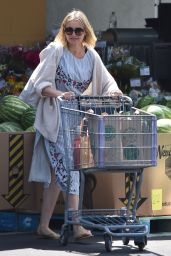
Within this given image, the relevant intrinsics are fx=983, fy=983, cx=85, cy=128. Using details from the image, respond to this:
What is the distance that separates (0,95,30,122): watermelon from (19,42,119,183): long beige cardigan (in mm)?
651

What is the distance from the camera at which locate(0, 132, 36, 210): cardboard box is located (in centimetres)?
827

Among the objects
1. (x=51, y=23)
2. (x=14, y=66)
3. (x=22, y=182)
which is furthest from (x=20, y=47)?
(x=22, y=182)

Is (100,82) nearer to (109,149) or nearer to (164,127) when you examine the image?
(164,127)

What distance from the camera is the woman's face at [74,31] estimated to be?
7801mm

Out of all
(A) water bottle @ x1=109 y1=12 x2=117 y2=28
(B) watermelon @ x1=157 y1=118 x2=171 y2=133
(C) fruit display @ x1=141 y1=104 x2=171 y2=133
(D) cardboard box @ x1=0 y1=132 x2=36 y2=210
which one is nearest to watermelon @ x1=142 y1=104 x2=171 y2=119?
(C) fruit display @ x1=141 y1=104 x2=171 y2=133

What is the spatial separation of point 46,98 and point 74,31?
1.92ft

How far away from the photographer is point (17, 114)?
28.7 ft

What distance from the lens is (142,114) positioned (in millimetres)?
7539

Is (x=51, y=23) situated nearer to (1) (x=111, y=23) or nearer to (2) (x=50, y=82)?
(1) (x=111, y=23)

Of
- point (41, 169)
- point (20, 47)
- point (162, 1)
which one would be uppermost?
point (162, 1)

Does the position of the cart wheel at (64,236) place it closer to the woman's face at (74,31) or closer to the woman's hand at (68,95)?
the woman's hand at (68,95)

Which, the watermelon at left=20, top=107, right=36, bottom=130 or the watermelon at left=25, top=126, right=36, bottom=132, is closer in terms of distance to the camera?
the watermelon at left=25, top=126, right=36, bottom=132

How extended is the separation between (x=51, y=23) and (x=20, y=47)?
53.4 inches

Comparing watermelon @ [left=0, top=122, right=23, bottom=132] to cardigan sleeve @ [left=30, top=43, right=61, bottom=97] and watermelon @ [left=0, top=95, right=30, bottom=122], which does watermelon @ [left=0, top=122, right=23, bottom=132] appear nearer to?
watermelon @ [left=0, top=95, right=30, bottom=122]
